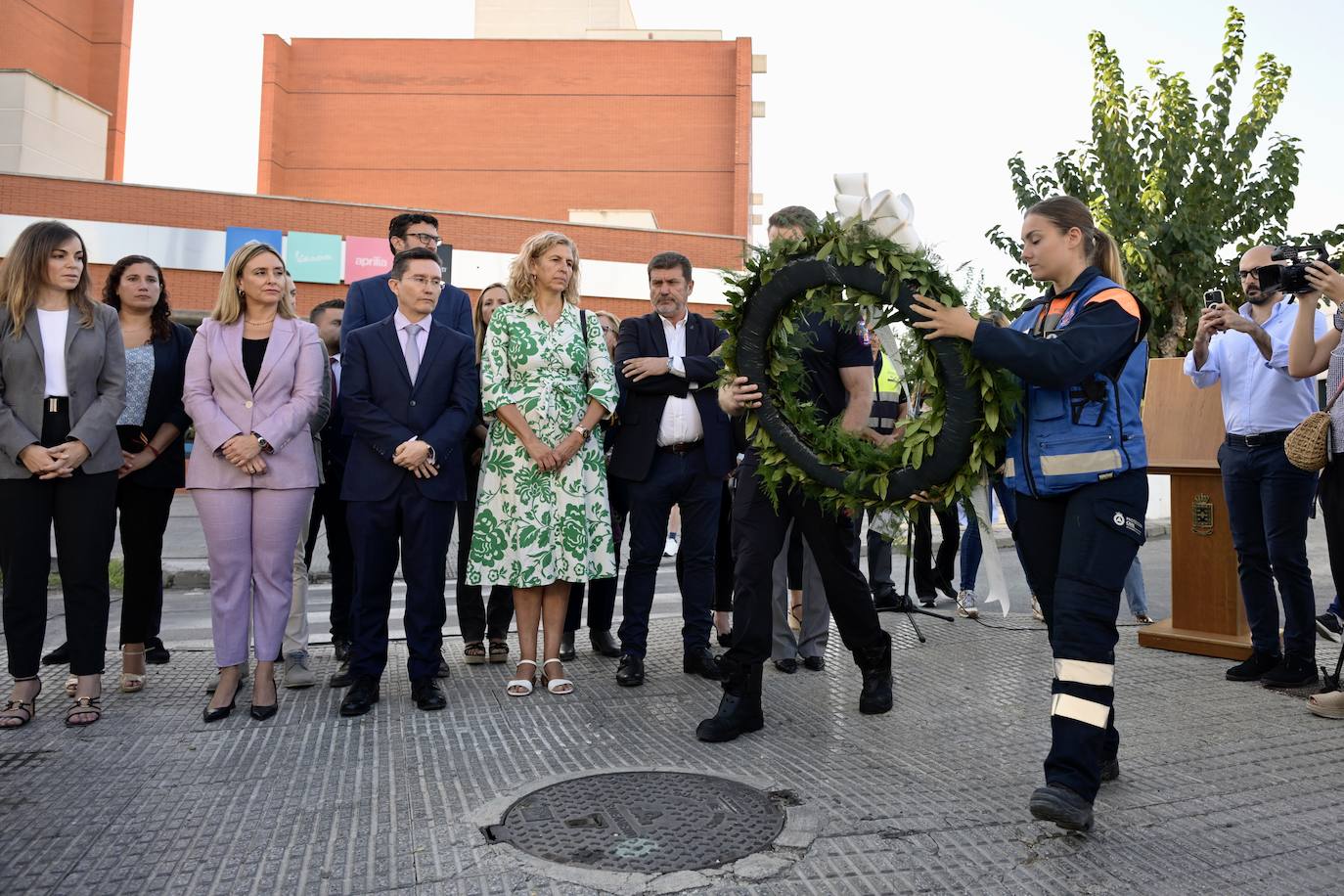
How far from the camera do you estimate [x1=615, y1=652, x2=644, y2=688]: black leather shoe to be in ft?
17.4

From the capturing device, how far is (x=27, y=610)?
462cm

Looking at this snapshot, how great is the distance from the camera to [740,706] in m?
4.38

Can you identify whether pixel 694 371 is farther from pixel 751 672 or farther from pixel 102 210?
pixel 102 210

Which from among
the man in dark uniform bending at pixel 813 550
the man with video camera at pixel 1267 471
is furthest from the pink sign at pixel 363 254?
the man with video camera at pixel 1267 471

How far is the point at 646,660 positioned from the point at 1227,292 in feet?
44.3

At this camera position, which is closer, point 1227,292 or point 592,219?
point 1227,292

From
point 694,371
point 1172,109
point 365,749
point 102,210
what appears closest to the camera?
point 365,749

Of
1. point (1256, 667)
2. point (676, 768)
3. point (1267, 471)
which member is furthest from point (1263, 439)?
point (676, 768)

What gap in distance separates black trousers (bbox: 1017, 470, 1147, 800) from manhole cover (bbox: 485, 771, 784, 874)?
1.01 metres

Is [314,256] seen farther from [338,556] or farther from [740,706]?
[740,706]

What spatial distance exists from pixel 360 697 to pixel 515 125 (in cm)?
3767

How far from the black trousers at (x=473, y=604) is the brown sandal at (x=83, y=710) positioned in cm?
199

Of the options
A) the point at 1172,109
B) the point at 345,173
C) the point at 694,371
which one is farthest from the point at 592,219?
the point at 694,371

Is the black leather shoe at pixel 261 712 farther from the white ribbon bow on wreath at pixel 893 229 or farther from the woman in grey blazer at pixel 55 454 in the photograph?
the white ribbon bow on wreath at pixel 893 229
